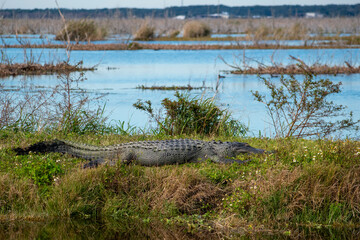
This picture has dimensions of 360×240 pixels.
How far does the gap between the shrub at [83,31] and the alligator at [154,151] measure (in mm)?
26867

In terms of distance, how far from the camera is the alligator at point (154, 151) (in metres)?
7.36

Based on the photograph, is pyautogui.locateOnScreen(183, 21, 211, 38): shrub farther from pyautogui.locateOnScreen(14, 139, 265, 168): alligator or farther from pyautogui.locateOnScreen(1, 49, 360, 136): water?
pyautogui.locateOnScreen(14, 139, 265, 168): alligator

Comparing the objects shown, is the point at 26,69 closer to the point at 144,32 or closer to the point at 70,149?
the point at 70,149

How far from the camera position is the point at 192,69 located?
25.6m

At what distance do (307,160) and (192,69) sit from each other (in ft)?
62.8

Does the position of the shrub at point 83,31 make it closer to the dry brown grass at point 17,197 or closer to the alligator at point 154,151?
the alligator at point 154,151

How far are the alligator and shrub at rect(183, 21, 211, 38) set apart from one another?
40.0 meters

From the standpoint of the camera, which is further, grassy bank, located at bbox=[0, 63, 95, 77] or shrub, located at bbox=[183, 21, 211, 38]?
shrub, located at bbox=[183, 21, 211, 38]

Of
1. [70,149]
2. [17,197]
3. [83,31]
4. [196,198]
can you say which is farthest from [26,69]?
[196,198]

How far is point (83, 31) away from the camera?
3725cm

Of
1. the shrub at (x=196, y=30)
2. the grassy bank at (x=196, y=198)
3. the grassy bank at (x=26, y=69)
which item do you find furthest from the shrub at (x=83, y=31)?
the grassy bank at (x=196, y=198)

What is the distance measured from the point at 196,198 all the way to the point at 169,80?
1550 cm

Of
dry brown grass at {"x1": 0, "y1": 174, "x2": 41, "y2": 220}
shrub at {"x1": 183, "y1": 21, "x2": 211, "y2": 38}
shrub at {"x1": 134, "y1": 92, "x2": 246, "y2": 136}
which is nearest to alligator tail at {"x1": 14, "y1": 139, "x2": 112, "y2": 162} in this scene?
dry brown grass at {"x1": 0, "y1": 174, "x2": 41, "y2": 220}

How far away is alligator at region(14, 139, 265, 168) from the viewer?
290 inches
